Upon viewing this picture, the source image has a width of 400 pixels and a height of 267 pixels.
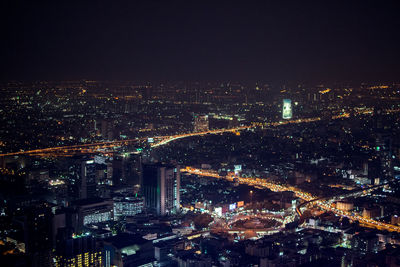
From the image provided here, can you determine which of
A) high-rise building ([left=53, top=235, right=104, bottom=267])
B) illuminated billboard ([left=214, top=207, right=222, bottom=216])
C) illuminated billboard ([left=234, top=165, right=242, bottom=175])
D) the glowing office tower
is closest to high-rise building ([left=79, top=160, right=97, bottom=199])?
illuminated billboard ([left=214, top=207, right=222, bottom=216])

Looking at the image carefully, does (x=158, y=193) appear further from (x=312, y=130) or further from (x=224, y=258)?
(x=312, y=130)

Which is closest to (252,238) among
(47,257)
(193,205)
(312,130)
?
(193,205)

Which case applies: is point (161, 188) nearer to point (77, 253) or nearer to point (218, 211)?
point (218, 211)

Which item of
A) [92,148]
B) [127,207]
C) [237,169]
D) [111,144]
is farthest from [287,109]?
[127,207]

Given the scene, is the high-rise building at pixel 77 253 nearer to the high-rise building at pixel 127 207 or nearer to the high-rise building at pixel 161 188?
the high-rise building at pixel 127 207

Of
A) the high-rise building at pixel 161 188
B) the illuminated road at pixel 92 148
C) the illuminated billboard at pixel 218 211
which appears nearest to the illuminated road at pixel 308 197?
the illuminated road at pixel 92 148
